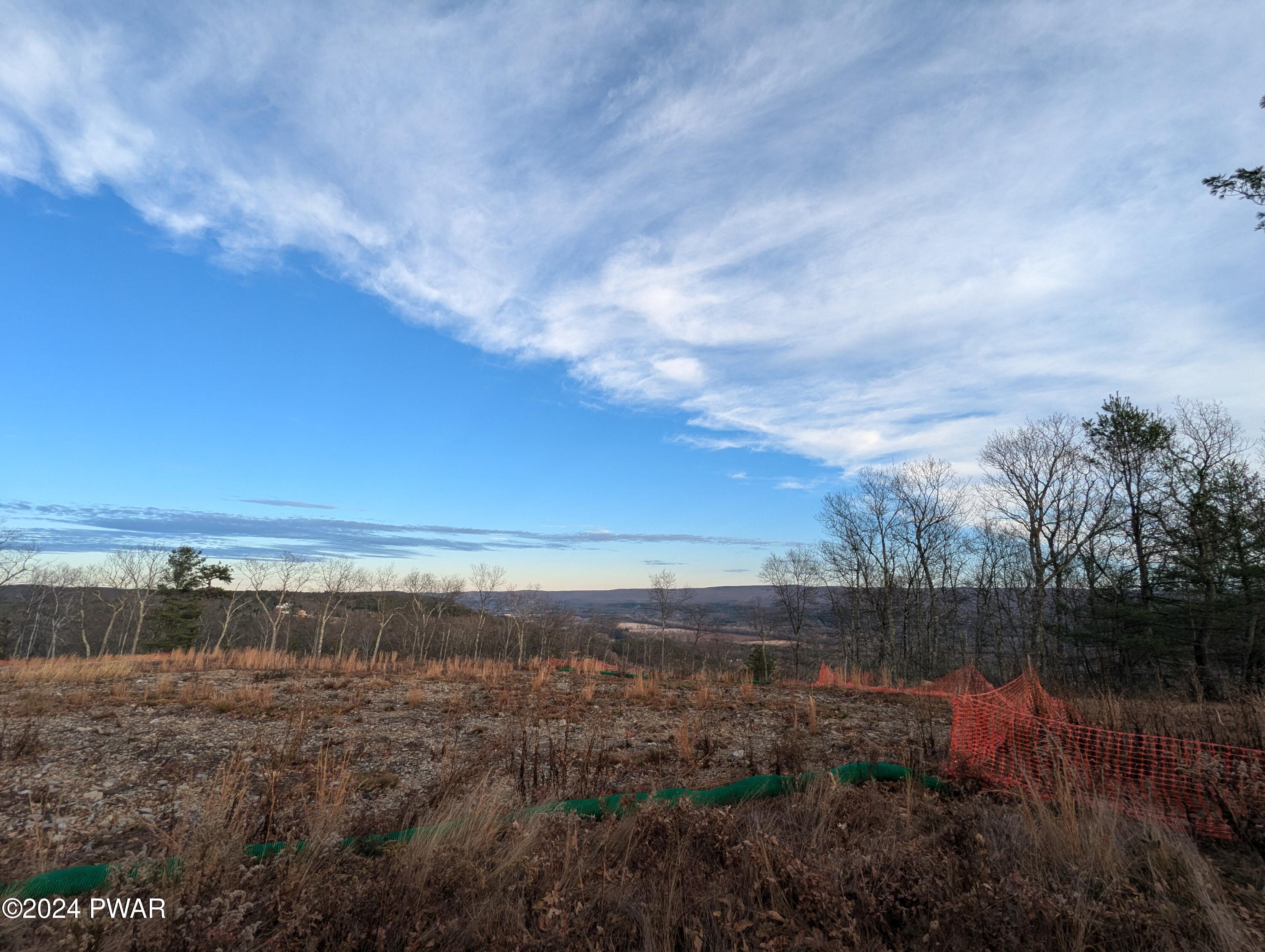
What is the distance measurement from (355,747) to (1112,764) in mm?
9951

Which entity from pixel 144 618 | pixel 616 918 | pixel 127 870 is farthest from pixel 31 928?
pixel 144 618

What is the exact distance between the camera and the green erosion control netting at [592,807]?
10.4 ft

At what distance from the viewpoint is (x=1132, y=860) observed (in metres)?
3.59

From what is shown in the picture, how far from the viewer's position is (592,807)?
493 centimetres

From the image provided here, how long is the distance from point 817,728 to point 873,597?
30548 mm

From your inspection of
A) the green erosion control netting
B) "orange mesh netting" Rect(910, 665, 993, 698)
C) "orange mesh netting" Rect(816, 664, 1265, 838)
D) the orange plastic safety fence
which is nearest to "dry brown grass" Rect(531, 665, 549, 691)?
the green erosion control netting

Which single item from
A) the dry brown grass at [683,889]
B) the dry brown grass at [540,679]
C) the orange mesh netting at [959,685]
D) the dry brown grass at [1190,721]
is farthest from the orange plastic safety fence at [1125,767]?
the dry brown grass at [540,679]

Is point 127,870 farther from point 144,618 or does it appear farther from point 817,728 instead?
point 144,618

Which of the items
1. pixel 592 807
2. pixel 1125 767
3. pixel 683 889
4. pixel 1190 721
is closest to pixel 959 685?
pixel 1190 721

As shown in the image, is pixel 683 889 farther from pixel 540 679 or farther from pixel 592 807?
pixel 540 679

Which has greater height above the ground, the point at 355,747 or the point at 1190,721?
the point at 1190,721

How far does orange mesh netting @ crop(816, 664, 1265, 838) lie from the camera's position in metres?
4.50

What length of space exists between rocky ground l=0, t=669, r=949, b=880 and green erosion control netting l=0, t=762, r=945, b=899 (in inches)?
8.9

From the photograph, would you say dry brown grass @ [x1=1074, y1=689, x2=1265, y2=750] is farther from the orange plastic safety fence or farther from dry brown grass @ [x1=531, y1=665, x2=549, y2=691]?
dry brown grass @ [x1=531, y1=665, x2=549, y2=691]
